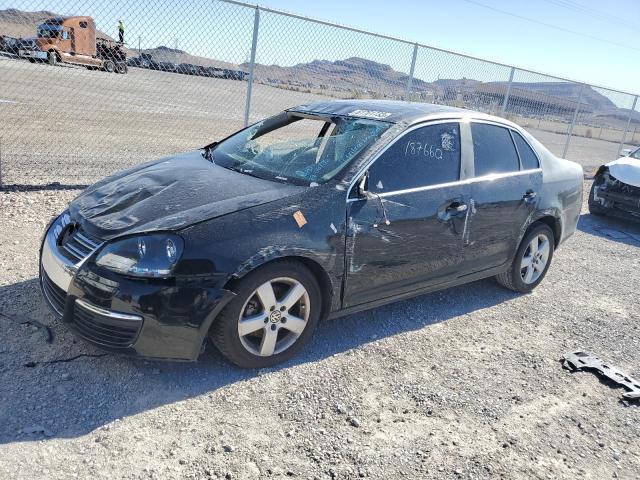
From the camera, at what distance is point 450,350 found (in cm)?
409

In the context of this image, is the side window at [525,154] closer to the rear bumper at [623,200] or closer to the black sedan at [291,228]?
the black sedan at [291,228]

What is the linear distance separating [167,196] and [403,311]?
2.20m

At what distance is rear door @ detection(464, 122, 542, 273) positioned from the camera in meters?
4.44

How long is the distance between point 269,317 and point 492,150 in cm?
253

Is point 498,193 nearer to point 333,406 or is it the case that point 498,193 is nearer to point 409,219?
point 409,219

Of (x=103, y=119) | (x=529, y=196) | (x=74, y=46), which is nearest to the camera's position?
(x=529, y=196)

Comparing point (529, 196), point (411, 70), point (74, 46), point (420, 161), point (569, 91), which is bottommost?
point (529, 196)

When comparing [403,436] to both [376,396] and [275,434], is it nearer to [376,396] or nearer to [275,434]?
[376,396]

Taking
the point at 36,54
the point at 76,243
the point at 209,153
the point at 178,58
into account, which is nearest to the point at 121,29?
the point at 178,58

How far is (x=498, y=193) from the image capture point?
457cm

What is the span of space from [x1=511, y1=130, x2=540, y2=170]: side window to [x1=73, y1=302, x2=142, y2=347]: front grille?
3622 millimetres

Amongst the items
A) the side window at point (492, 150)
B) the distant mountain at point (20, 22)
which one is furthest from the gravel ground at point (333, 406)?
the distant mountain at point (20, 22)

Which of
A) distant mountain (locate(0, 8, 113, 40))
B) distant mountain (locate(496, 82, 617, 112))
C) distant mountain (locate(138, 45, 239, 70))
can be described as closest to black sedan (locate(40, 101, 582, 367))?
distant mountain (locate(138, 45, 239, 70))

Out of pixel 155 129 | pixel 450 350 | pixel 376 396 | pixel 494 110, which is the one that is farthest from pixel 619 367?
pixel 155 129
